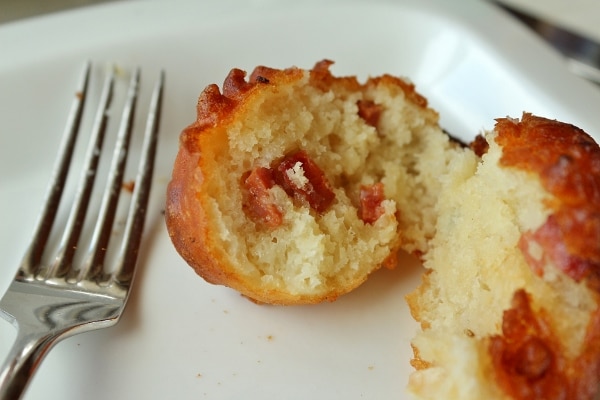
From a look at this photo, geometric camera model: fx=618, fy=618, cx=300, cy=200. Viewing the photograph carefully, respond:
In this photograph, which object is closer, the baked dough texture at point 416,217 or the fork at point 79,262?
the baked dough texture at point 416,217

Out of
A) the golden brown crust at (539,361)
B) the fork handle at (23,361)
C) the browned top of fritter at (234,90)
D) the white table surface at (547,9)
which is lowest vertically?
the fork handle at (23,361)

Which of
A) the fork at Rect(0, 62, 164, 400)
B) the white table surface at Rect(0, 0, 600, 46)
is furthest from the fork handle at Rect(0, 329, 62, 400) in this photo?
the white table surface at Rect(0, 0, 600, 46)

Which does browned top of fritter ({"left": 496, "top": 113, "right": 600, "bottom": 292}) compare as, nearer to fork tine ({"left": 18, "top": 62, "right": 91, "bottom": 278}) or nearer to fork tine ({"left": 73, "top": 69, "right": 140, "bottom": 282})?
fork tine ({"left": 73, "top": 69, "right": 140, "bottom": 282})

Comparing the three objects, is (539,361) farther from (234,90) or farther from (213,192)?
(234,90)

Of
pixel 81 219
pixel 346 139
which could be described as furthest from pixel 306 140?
pixel 81 219

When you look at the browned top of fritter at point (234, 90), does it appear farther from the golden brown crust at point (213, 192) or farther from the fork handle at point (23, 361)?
the fork handle at point (23, 361)

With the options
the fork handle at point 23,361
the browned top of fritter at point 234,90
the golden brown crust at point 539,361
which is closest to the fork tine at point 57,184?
the fork handle at point 23,361
